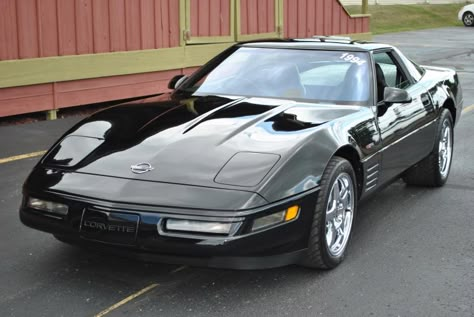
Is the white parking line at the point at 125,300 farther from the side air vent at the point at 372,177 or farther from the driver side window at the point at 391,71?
the driver side window at the point at 391,71

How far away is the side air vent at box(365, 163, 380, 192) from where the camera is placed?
5.11 m

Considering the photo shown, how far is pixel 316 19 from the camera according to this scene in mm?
15523

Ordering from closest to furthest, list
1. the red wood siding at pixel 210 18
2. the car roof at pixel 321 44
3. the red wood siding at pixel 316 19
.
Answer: the car roof at pixel 321 44 < the red wood siding at pixel 210 18 < the red wood siding at pixel 316 19

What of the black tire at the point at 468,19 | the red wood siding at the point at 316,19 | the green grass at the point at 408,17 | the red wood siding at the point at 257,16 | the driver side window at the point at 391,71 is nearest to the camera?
the driver side window at the point at 391,71

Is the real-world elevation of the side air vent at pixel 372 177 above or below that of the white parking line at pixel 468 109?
above

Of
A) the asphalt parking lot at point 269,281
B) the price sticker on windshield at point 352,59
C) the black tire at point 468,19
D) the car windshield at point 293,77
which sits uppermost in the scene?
the price sticker on windshield at point 352,59

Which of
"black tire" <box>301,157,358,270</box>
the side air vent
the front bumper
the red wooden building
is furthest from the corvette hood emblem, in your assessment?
the red wooden building

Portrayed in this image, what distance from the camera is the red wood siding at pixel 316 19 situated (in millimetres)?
14852

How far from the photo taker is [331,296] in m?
4.25

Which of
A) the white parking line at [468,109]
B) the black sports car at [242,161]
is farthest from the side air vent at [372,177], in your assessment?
the white parking line at [468,109]

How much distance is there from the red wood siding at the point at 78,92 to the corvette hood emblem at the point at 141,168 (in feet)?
19.1

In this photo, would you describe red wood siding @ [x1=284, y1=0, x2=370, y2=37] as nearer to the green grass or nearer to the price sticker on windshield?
the price sticker on windshield

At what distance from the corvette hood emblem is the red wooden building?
5.76m

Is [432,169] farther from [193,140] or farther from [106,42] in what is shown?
[106,42]
